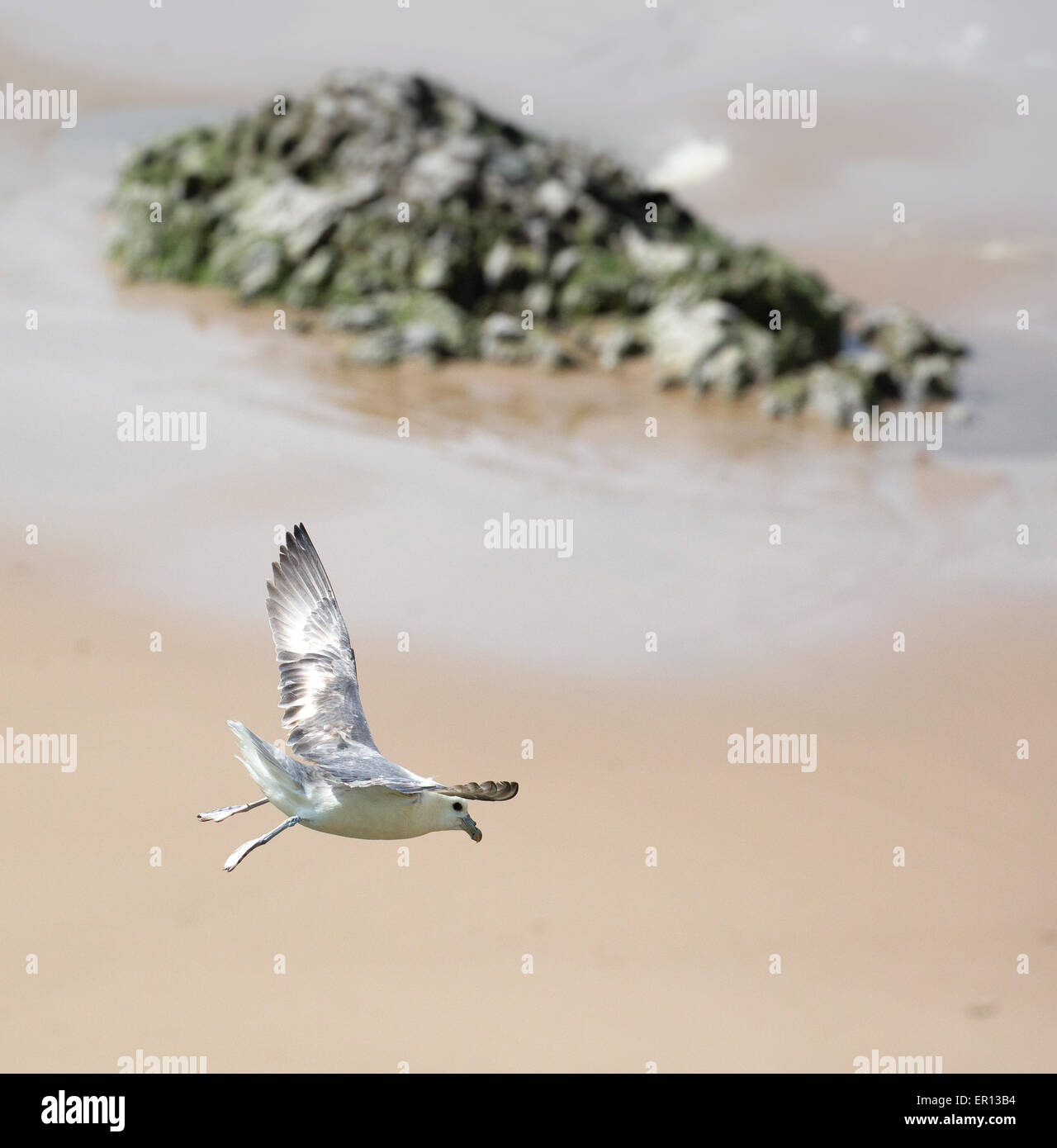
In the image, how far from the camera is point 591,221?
97.1 feet

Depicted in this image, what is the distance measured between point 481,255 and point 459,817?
2187cm

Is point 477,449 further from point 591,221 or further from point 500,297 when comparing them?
point 591,221

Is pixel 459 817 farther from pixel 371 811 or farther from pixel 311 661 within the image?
pixel 311 661

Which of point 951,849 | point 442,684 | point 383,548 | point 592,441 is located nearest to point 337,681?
point 442,684

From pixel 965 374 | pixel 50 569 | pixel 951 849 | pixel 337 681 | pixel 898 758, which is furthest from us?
pixel 965 374

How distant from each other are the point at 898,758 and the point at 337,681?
26.6 feet

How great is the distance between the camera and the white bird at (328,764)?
7688mm

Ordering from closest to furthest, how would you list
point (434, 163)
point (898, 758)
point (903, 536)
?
point (898, 758)
point (903, 536)
point (434, 163)

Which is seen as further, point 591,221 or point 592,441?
point 591,221
